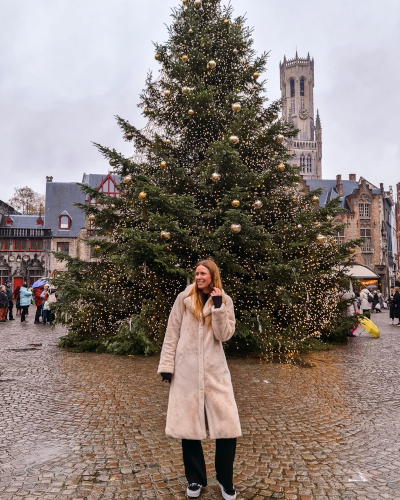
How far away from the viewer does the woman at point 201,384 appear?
3.07 meters

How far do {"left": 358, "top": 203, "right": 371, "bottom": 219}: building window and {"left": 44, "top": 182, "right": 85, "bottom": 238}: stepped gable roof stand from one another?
30.3 metres

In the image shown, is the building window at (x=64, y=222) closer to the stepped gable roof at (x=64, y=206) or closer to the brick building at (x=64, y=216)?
the brick building at (x=64, y=216)

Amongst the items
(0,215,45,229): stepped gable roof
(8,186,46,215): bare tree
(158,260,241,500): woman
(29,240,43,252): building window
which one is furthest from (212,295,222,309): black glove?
(8,186,46,215): bare tree

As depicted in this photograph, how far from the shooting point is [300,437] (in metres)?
4.43

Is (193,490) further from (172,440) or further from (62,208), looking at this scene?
(62,208)

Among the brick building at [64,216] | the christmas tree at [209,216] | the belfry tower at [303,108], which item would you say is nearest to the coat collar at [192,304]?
→ the christmas tree at [209,216]

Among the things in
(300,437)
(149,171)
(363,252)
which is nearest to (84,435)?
(300,437)

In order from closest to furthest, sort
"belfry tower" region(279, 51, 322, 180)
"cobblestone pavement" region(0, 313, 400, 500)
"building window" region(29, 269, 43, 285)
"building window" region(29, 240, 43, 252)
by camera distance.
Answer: "cobblestone pavement" region(0, 313, 400, 500) → "building window" region(29, 240, 43, 252) → "building window" region(29, 269, 43, 285) → "belfry tower" region(279, 51, 322, 180)

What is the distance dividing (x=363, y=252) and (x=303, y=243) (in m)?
41.2

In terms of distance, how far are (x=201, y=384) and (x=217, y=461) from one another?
0.59 metres

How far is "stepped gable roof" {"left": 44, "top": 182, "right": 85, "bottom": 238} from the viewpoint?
47.4 meters

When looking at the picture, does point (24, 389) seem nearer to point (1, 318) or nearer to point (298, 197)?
point (298, 197)

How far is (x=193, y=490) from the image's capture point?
10.3 ft

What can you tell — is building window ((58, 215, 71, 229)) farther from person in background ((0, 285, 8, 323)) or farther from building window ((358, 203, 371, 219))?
building window ((358, 203, 371, 219))
